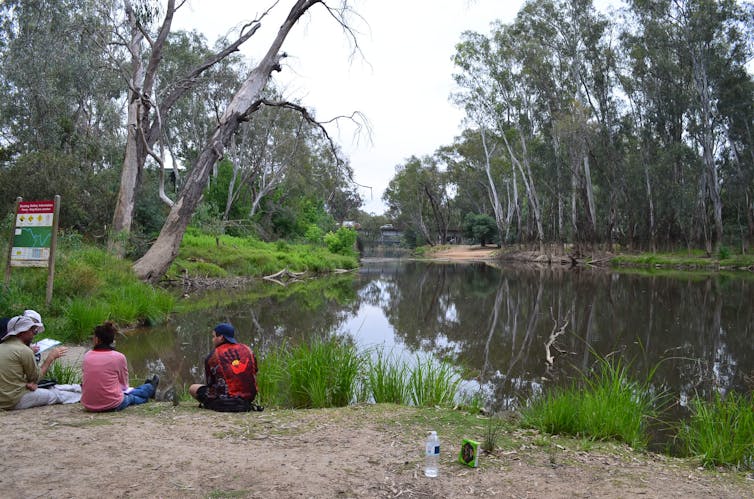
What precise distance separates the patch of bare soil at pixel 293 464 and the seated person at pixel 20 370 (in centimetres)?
26

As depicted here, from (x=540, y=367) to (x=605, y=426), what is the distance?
3.53m

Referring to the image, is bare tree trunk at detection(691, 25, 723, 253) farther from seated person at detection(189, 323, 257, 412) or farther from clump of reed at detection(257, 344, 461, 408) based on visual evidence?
seated person at detection(189, 323, 257, 412)

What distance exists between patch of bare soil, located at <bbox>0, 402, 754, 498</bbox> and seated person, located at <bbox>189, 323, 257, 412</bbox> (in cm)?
37

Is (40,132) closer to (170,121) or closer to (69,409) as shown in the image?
(170,121)

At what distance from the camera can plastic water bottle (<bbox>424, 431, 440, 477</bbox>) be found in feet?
10.9

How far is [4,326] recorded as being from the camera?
5043 millimetres

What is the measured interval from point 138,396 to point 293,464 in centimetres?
230

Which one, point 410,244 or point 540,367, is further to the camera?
point 410,244

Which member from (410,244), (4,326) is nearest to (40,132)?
(4,326)

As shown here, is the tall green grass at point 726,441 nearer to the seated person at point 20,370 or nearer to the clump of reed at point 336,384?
the clump of reed at point 336,384

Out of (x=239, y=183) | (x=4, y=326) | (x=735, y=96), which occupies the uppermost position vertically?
(x=735, y=96)

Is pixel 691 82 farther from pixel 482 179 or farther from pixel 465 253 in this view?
pixel 465 253

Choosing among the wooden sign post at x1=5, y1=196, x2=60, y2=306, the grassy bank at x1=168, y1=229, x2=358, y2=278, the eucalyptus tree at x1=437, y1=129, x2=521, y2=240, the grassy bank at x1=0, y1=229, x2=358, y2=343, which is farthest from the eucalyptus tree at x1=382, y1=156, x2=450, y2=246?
the wooden sign post at x1=5, y1=196, x2=60, y2=306

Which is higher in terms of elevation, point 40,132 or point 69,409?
point 40,132
